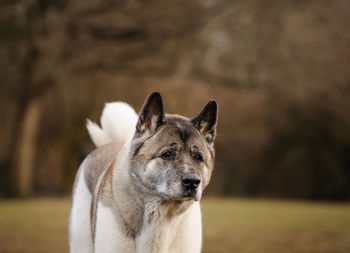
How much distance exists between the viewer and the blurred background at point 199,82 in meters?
16.6

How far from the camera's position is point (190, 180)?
4.50 m

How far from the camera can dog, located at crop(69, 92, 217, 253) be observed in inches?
181

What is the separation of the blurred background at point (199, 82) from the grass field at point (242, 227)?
69 cm

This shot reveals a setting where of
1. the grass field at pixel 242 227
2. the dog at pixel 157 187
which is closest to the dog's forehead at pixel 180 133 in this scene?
the dog at pixel 157 187

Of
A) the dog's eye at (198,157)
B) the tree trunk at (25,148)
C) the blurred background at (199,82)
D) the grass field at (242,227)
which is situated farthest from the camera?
the tree trunk at (25,148)

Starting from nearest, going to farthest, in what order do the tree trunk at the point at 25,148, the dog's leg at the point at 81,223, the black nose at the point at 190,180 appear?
1. the black nose at the point at 190,180
2. the dog's leg at the point at 81,223
3. the tree trunk at the point at 25,148

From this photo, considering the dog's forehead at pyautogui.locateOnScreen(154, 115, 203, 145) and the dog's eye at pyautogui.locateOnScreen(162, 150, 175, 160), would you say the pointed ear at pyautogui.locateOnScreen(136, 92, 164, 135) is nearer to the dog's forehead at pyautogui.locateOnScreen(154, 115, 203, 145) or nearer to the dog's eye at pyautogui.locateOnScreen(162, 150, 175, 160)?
the dog's forehead at pyautogui.locateOnScreen(154, 115, 203, 145)

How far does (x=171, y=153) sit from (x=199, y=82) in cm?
1357

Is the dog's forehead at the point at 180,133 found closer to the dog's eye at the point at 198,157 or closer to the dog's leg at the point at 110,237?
the dog's eye at the point at 198,157

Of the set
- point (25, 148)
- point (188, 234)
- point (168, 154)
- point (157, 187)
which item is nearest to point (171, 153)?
point (168, 154)

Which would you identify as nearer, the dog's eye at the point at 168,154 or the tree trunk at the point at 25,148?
the dog's eye at the point at 168,154

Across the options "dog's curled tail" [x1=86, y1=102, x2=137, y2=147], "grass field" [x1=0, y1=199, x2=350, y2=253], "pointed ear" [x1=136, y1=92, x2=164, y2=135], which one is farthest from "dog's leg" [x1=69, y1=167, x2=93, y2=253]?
"grass field" [x1=0, y1=199, x2=350, y2=253]

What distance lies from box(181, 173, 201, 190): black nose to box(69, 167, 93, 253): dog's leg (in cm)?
142

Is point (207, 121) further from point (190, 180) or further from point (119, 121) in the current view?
point (119, 121)
